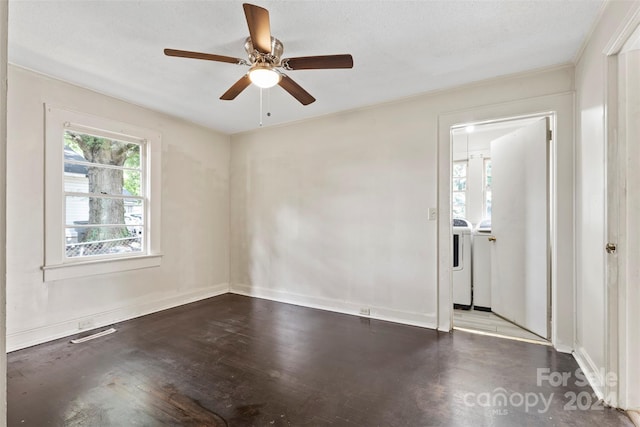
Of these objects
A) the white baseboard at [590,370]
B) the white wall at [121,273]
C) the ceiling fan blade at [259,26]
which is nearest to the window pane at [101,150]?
the white wall at [121,273]

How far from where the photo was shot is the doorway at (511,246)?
2.90 m

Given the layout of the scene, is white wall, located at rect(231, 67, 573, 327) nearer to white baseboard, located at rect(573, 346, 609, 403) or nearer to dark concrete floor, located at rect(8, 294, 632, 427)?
dark concrete floor, located at rect(8, 294, 632, 427)

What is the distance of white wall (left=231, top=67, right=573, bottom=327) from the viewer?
3.18 meters

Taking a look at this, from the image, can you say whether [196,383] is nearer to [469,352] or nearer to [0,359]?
[0,359]

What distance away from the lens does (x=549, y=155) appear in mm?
2791

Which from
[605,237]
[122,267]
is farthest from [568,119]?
[122,267]

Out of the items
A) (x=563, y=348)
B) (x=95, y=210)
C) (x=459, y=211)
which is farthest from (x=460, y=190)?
(x=95, y=210)

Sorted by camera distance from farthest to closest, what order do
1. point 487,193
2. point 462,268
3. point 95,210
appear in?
point 487,193 → point 462,268 → point 95,210

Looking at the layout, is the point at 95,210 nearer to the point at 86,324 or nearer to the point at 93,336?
the point at 86,324

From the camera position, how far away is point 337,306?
3.74m

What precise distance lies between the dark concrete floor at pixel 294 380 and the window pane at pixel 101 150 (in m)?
1.82

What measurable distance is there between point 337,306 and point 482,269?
194 cm

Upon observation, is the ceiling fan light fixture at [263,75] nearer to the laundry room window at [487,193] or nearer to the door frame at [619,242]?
the door frame at [619,242]

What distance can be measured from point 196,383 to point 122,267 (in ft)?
6.37
